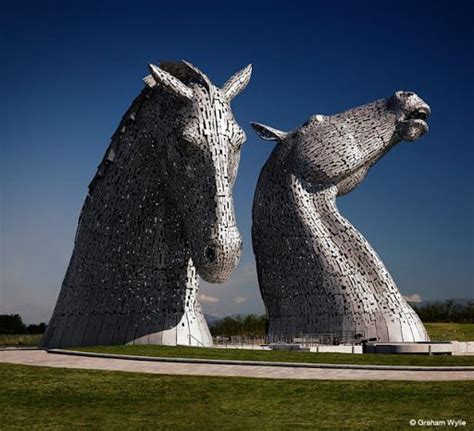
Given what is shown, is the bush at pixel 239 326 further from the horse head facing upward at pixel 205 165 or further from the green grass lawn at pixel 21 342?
the horse head facing upward at pixel 205 165

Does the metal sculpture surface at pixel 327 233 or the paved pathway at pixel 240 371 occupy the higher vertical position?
the metal sculpture surface at pixel 327 233

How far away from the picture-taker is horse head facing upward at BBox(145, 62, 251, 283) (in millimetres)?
11922

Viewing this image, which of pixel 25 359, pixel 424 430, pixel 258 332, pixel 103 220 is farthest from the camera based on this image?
pixel 258 332

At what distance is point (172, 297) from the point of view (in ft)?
47.1

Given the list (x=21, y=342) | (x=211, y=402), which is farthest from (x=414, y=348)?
(x=21, y=342)

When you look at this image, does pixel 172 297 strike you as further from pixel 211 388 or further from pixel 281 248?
pixel 281 248

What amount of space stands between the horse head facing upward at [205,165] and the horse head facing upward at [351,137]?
41.9ft

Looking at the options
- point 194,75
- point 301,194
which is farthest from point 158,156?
point 301,194

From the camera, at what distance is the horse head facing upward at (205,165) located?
11922 millimetres

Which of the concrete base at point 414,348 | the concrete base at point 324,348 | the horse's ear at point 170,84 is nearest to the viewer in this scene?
the horse's ear at point 170,84

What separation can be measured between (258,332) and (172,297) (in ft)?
79.6

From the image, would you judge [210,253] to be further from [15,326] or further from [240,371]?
[15,326]

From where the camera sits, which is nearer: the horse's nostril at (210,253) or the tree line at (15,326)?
the horse's nostril at (210,253)

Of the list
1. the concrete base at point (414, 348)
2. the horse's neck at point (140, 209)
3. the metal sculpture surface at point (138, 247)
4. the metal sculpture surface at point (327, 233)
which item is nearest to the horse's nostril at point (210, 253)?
the metal sculpture surface at point (138, 247)
